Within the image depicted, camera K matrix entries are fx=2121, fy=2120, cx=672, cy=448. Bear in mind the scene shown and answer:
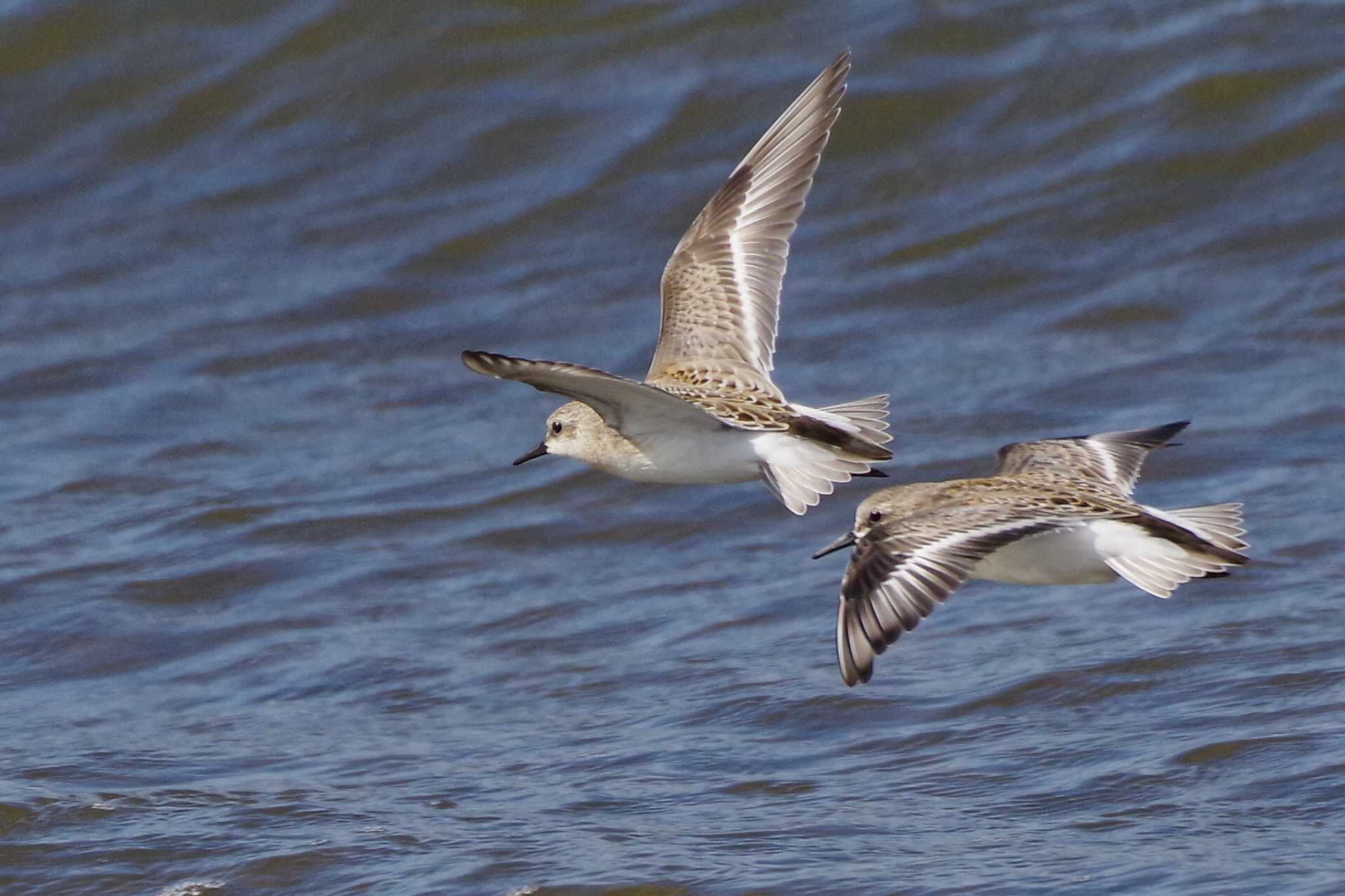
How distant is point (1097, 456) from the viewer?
5.75 metres

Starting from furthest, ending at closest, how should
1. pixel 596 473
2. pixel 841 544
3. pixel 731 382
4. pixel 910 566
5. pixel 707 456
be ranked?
pixel 596 473
pixel 731 382
pixel 707 456
pixel 841 544
pixel 910 566

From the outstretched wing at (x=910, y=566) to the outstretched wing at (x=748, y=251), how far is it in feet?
4.76

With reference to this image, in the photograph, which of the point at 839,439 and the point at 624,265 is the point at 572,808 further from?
the point at 624,265

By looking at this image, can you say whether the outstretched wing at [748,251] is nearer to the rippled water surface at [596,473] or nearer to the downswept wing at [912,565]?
the rippled water surface at [596,473]

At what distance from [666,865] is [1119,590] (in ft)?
7.50

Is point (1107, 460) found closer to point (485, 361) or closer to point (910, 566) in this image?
point (910, 566)

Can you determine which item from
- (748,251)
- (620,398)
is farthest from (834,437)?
(748,251)

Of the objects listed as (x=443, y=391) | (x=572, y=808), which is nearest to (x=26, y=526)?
(x=443, y=391)

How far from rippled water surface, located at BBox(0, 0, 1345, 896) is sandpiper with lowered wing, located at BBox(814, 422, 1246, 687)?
2.08 ft

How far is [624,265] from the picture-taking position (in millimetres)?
9875

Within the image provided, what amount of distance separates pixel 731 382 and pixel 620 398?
709mm

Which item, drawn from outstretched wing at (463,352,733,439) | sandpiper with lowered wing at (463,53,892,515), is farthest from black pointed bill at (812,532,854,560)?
outstretched wing at (463,352,733,439)

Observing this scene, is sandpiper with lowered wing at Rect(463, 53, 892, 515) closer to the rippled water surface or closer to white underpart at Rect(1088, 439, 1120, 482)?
white underpart at Rect(1088, 439, 1120, 482)

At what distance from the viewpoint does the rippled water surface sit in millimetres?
5410
